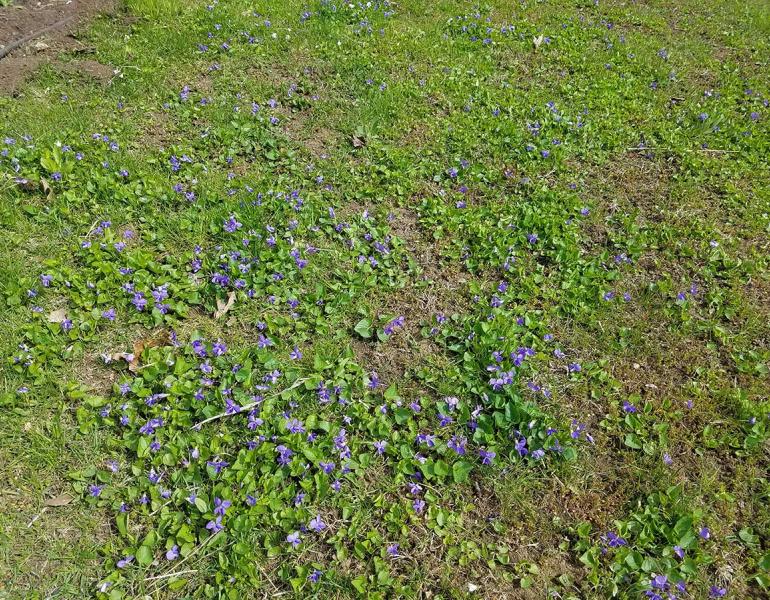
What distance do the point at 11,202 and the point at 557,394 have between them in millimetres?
4067

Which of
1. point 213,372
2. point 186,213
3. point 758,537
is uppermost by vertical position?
point 186,213

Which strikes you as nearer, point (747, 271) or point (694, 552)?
point (694, 552)

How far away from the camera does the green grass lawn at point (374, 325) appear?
9.20 feet

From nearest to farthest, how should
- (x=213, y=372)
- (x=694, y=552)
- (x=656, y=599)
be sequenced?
(x=656, y=599), (x=694, y=552), (x=213, y=372)

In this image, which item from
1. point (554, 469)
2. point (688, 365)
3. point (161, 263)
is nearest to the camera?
point (554, 469)

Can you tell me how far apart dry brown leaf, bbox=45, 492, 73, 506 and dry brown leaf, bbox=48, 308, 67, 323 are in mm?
1132

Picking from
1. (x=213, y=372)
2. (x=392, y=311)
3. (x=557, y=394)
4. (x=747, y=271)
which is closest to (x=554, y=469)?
(x=557, y=394)

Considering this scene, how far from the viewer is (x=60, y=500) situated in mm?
2877

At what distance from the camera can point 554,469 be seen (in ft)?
10.2

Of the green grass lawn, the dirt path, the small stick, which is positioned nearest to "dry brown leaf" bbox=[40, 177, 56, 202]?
the green grass lawn

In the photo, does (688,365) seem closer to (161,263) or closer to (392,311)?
(392,311)

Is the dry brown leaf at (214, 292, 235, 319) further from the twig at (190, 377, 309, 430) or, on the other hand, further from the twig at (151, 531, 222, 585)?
the twig at (151, 531, 222, 585)

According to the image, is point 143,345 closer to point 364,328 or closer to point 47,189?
point 364,328

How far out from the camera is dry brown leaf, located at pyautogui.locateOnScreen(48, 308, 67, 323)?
3537 millimetres
